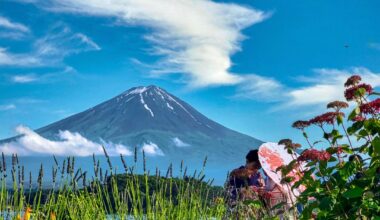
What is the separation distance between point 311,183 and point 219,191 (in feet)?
7.47

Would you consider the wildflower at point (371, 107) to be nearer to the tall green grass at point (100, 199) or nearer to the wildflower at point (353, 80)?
the wildflower at point (353, 80)

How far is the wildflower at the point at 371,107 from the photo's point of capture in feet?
16.6

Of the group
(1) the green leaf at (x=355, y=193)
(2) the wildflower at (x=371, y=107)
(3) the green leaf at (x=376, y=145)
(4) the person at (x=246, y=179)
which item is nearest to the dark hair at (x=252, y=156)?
(4) the person at (x=246, y=179)

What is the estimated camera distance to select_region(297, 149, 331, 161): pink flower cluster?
5434 millimetres

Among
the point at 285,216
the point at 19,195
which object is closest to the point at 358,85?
the point at 285,216

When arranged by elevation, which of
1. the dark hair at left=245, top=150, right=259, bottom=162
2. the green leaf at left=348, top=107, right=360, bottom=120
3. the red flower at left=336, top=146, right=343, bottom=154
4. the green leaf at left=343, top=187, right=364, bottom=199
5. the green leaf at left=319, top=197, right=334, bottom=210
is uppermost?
the dark hair at left=245, top=150, right=259, bottom=162

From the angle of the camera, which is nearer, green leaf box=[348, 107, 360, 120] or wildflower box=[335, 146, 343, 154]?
green leaf box=[348, 107, 360, 120]

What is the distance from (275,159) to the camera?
9.57 meters

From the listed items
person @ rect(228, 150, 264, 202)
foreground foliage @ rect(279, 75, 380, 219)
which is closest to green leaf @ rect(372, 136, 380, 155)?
foreground foliage @ rect(279, 75, 380, 219)

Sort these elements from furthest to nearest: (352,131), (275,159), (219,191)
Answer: (275,159)
(219,191)
(352,131)

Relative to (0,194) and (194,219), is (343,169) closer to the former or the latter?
(194,219)

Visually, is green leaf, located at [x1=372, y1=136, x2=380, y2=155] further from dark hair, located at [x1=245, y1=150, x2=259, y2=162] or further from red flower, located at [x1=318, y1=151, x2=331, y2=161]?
dark hair, located at [x1=245, y1=150, x2=259, y2=162]

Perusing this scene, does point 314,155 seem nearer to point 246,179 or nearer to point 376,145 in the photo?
point 376,145

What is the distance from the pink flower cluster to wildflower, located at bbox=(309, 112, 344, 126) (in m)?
0.35
